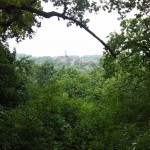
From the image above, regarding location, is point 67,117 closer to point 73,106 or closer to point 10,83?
point 73,106

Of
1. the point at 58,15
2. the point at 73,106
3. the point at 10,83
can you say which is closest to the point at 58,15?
the point at 58,15

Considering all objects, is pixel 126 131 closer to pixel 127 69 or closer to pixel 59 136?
pixel 59 136

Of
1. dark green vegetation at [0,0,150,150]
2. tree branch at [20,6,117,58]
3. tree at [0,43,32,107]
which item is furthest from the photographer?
tree at [0,43,32,107]

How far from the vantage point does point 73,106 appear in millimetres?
17281

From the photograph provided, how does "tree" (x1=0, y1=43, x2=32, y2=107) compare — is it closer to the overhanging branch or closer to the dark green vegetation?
the dark green vegetation

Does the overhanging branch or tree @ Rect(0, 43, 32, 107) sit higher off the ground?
the overhanging branch

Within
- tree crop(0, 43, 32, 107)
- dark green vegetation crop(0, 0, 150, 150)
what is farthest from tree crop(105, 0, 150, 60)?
tree crop(0, 43, 32, 107)

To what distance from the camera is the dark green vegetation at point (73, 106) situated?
10547mm

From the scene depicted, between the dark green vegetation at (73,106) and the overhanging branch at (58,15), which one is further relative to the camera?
the dark green vegetation at (73,106)

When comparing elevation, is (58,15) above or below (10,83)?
above

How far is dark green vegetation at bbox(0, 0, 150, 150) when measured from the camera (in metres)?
10.5

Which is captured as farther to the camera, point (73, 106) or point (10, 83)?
point (10, 83)

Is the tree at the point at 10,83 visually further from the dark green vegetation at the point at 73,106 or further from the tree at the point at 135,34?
the tree at the point at 135,34

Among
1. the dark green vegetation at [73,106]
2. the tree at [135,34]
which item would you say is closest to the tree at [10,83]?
the dark green vegetation at [73,106]
